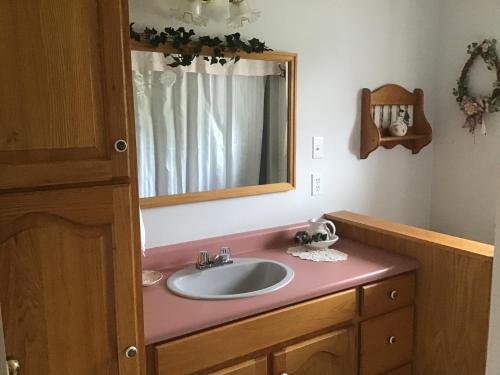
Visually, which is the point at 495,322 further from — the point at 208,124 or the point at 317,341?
the point at 208,124

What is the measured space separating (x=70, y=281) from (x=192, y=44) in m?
1.17

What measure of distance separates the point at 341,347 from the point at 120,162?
117cm

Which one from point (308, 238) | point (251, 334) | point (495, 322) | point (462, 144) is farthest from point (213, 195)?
point (462, 144)

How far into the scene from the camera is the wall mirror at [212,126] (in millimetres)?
1895

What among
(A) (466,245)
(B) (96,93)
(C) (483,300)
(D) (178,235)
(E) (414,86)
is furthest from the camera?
(E) (414,86)

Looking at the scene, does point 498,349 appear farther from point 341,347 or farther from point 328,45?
point 328,45

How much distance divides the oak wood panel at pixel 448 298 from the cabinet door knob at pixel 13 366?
157 centimetres

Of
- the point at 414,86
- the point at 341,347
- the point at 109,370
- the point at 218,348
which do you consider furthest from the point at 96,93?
the point at 414,86

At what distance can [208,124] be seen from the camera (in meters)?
2.05

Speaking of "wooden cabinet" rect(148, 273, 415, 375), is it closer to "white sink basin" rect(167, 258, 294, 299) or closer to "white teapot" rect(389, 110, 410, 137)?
"white sink basin" rect(167, 258, 294, 299)

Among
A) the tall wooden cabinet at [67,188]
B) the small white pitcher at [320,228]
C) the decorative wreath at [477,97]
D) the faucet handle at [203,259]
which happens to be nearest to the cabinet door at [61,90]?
the tall wooden cabinet at [67,188]

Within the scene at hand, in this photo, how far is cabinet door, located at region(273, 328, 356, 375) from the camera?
5.45ft

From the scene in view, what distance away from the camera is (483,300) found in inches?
70.4

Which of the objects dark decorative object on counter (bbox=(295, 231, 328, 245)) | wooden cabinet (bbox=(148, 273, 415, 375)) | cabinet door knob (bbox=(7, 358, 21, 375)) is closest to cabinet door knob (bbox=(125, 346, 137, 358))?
wooden cabinet (bbox=(148, 273, 415, 375))
